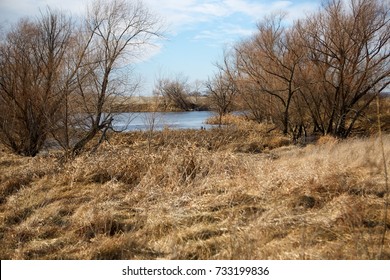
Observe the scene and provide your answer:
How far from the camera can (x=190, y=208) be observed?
17.7ft

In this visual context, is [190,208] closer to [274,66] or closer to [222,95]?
[274,66]

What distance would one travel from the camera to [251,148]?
16.5m

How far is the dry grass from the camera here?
13.6ft

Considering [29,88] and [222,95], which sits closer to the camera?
[29,88]

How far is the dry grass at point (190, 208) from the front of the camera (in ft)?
13.6

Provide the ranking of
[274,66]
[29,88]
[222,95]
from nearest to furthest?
[29,88], [274,66], [222,95]

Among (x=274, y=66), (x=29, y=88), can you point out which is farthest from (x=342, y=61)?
(x=29, y=88)

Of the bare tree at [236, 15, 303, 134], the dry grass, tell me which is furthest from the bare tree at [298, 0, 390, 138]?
the dry grass

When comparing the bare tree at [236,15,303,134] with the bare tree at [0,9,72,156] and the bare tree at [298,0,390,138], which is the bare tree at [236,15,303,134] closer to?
the bare tree at [298,0,390,138]

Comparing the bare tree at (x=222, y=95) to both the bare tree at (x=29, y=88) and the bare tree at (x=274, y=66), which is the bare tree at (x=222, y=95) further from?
the bare tree at (x=29, y=88)

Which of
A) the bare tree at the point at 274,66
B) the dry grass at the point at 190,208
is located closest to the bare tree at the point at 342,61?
the bare tree at the point at 274,66

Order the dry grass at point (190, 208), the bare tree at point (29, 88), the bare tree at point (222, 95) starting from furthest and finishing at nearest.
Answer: the bare tree at point (222, 95)
the bare tree at point (29, 88)
the dry grass at point (190, 208)

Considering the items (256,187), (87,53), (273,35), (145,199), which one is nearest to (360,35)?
(273,35)

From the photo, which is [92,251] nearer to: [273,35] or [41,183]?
[41,183]
